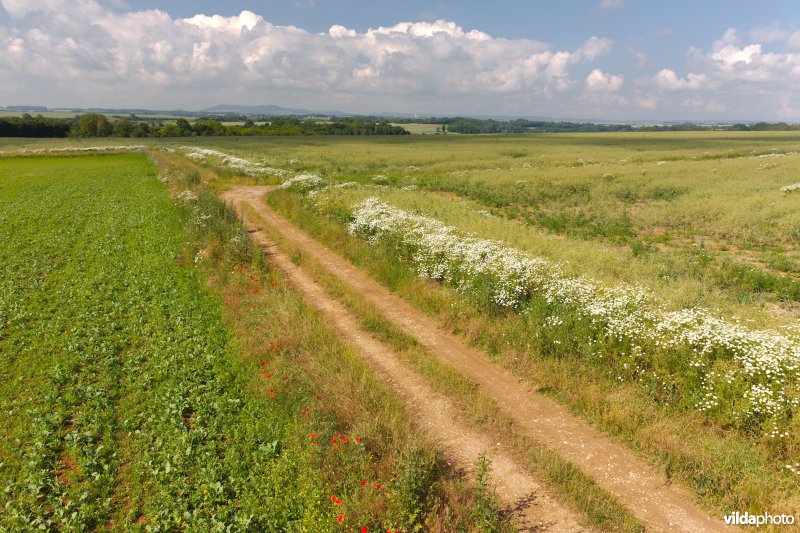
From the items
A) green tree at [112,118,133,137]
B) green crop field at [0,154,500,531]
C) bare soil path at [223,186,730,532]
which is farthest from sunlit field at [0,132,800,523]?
green tree at [112,118,133,137]

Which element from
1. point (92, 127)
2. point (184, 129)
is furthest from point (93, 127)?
point (184, 129)

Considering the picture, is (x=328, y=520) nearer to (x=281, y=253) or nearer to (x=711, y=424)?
(x=711, y=424)

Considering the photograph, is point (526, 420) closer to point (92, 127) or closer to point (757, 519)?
point (757, 519)

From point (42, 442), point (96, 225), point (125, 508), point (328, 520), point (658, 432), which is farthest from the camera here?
point (96, 225)

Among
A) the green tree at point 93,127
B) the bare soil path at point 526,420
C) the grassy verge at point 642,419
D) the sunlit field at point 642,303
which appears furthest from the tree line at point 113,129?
the grassy verge at point 642,419

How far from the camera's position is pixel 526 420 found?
7316 mm

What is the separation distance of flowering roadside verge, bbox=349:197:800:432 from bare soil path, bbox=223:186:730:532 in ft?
5.49

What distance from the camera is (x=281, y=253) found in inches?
688

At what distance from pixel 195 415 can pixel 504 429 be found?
229 inches

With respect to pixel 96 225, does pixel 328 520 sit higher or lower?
lower

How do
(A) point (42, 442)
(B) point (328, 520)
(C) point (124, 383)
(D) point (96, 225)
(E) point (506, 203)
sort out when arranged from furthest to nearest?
(E) point (506, 203) < (D) point (96, 225) < (C) point (124, 383) < (A) point (42, 442) < (B) point (328, 520)

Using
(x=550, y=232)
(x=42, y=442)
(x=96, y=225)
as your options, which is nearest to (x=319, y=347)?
(x=42, y=442)

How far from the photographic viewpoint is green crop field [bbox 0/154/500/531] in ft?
18.6

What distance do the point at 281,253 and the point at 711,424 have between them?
15.3 meters
